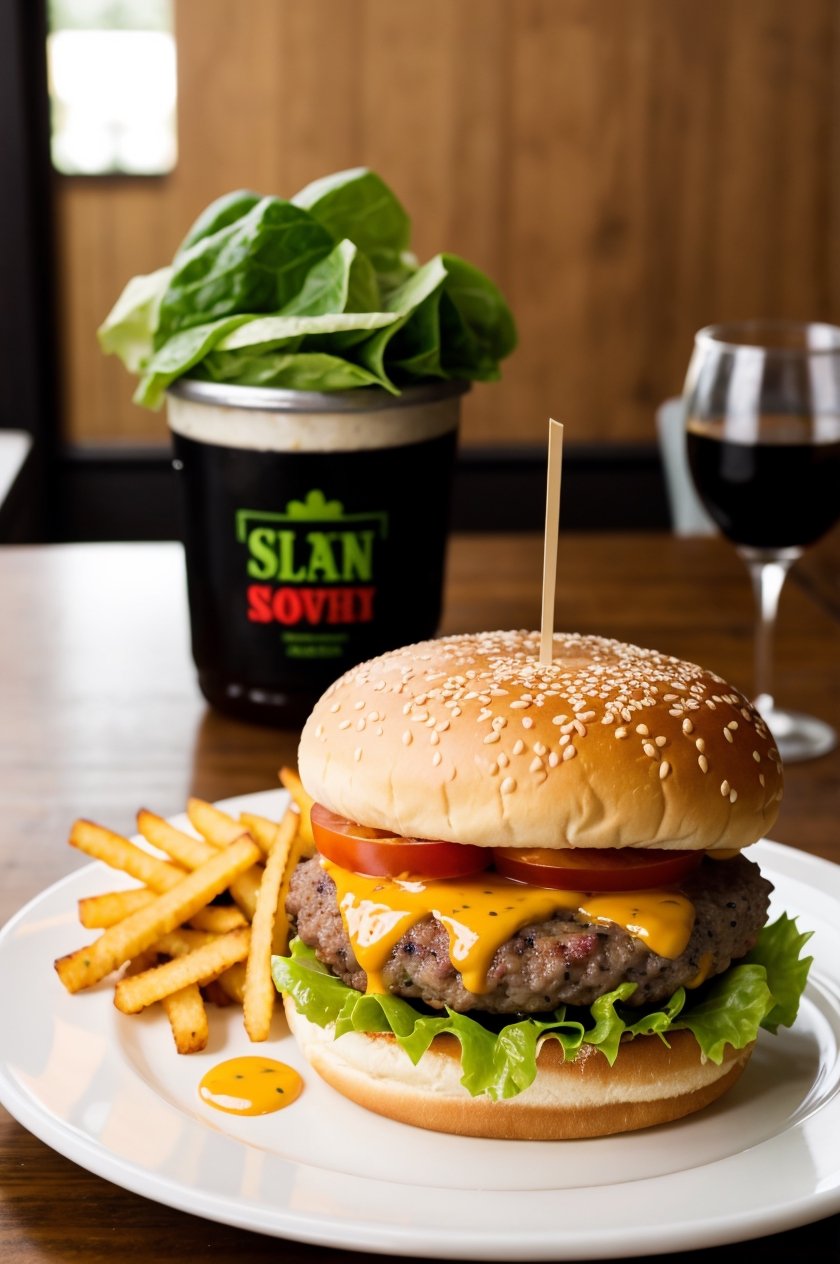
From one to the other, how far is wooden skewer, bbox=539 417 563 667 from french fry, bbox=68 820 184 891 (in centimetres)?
47

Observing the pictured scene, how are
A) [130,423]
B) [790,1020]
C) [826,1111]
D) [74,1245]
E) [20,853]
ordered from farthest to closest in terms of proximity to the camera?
[130,423] < [20,853] < [790,1020] < [826,1111] < [74,1245]

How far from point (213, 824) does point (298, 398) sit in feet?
2.14

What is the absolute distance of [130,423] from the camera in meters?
5.96

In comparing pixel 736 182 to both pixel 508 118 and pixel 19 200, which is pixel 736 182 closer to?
pixel 508 118

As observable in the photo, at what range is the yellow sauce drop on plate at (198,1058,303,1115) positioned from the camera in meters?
1.33

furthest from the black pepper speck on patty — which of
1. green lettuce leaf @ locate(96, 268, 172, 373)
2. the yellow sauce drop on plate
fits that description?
green lettuce leaf @ locate(96, 268, 172, 373)

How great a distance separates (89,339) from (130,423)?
0.36 metres

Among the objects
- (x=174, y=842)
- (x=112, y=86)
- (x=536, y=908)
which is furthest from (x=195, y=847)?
(x=112, y=86)

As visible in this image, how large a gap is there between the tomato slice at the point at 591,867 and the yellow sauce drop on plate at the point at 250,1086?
280 millimetres

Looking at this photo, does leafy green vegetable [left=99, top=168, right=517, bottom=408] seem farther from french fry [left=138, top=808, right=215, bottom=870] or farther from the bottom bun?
the bottom bun

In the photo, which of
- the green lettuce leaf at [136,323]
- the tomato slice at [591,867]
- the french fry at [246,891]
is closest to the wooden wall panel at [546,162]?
the green lettuce leaf at [136,323]

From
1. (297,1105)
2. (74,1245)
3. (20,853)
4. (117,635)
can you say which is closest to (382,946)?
(297,1105)

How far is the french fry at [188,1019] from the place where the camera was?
4.61 feet

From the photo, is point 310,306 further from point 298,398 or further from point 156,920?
point 156,920
